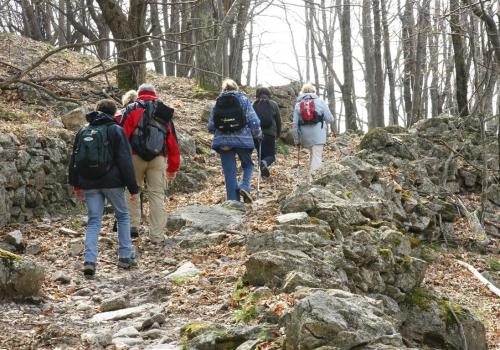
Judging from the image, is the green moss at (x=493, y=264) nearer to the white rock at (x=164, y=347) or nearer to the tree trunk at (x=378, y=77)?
the white rock at (x=164, y=347)

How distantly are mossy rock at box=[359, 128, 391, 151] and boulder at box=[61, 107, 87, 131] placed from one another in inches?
262

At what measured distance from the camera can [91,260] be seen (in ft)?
23.5

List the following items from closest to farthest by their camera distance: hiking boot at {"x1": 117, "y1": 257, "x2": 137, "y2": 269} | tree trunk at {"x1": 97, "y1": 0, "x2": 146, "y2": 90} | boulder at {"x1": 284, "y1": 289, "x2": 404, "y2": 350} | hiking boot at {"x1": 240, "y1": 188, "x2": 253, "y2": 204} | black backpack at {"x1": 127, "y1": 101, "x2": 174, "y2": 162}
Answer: boulder at {"x1": 284, "y1": 289, "x2": 404, "y2": 350} → hiking boot at {"x1": 117, "y1": 257, "x2": 137, "y2": 269} → black backpack at {"x1": 127, "y1": 101, "x2": 174, "y2": 162} → hiking boot at {"x1": 240, "y1": 188, "x2": 253, "y2": 204} → tree trunk at {"x1": 97, "y1": 0, "x2": 146, "y2": 90}

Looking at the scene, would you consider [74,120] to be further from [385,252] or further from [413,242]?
[385,252]

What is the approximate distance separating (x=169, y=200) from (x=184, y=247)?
3.38 metres

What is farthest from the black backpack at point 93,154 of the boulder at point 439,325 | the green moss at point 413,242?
the green moss at point 413,242

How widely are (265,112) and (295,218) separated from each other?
5015 millimetres

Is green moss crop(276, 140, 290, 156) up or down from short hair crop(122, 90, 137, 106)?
down

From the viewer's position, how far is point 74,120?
11.6 m

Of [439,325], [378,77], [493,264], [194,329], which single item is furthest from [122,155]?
[378,77]

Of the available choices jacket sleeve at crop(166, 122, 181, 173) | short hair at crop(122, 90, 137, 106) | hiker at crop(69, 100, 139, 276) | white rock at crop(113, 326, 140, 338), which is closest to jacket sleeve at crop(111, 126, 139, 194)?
hiker at crop(69, 100, 139, 276)

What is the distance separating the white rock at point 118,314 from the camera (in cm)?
567

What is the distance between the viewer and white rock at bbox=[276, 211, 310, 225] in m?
7.46

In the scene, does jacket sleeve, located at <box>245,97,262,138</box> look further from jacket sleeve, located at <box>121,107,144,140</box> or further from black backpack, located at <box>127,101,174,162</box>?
jacket sleeve, located at <box>121,107,144,140</box>
